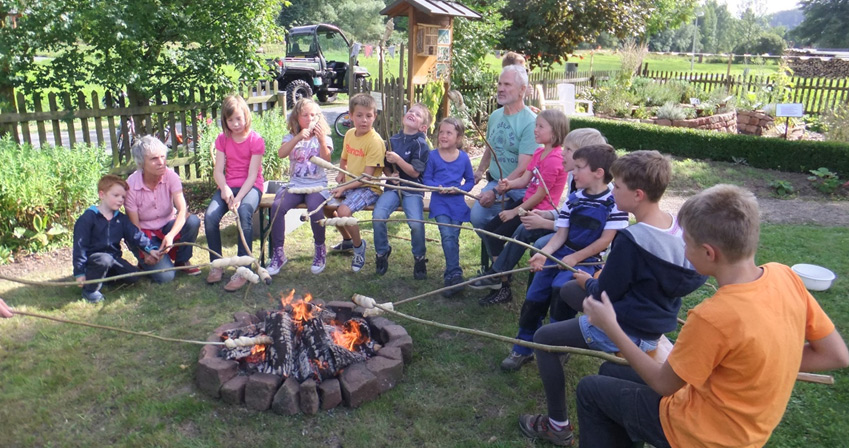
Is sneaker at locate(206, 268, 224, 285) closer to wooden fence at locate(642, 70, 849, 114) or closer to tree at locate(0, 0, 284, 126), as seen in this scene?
tree at locate(0, 0, 284, 126)

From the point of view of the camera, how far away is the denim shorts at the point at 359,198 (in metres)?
4.86

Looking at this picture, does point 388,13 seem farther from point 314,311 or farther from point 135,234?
point 314,311

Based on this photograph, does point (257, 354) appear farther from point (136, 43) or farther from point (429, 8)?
point (429, 8)

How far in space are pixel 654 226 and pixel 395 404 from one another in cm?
163

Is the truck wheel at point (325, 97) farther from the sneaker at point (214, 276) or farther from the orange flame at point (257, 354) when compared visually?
the orange flame at point (257, 354)

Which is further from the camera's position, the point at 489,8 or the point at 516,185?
the point at 489,8

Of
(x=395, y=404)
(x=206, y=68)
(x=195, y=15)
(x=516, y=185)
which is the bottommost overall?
(x=395, y=404)

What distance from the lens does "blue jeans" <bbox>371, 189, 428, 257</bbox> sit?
15.6 ft

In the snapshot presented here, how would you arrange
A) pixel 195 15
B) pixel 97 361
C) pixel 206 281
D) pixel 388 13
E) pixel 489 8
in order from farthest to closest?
pixel 489 8
pixel 388 13
pixel 195 15
pixel 206 281
pixel 97 361

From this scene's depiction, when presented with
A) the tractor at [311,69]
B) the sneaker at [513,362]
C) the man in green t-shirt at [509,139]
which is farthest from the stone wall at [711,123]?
the sneaker at [513,362]

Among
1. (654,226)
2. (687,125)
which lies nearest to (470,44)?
(687,125)

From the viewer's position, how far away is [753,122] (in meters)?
12.5

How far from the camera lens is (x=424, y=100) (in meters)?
9.65

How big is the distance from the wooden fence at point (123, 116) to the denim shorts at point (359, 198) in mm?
2895
